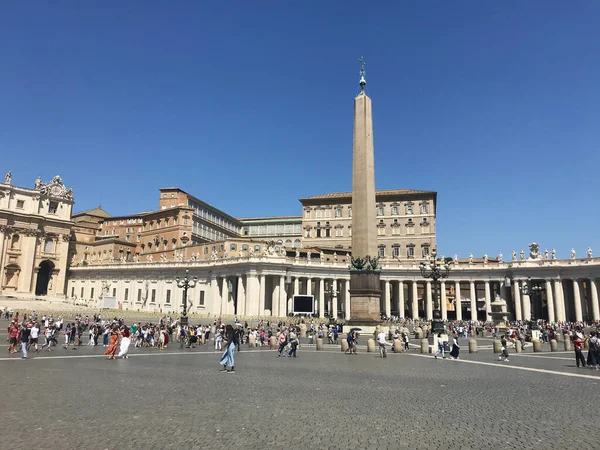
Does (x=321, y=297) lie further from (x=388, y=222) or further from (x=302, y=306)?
(x=388, y=222)

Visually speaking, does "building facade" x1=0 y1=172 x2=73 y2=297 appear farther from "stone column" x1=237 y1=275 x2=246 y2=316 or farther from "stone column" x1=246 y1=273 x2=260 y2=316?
"stone column" x1=246 y1=273 x2=260 y2=316

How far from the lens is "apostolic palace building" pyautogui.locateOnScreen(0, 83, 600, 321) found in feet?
173

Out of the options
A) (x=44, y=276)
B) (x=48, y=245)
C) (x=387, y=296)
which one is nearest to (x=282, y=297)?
(x=387, y=296)

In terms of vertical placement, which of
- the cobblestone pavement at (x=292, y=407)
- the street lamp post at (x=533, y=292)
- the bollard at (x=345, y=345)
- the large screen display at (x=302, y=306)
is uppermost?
the street lamp post at (x=533, y=292)

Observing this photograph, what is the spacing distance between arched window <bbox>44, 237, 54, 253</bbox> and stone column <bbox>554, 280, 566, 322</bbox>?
6998cm

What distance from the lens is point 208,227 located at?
77.6 m

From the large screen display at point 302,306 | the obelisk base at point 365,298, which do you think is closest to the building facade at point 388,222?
the large screen display at point 302,306

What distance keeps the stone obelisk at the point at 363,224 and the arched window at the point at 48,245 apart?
56.2m

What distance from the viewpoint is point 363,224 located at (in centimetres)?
2675

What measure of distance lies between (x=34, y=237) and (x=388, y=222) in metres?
53.0

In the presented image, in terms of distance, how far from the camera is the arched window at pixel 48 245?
65438 mm

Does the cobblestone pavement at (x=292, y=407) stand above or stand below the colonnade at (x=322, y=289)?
below

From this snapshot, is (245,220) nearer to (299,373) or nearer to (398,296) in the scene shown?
(398,296)

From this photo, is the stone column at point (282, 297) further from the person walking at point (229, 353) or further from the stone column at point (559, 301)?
the person walking at point (229, 353)
